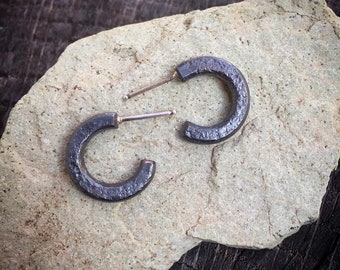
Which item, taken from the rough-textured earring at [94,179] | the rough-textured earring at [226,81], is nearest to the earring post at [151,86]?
the rough-textured earring at [226,81]

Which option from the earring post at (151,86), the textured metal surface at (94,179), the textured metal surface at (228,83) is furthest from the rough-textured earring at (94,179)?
the textured metal surface at (228,83)

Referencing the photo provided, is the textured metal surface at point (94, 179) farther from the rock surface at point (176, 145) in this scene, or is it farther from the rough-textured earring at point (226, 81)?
the rough-textured earring at point (226, 81)

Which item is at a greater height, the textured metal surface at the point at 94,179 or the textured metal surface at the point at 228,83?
the textured metal surface at the point at 228,83

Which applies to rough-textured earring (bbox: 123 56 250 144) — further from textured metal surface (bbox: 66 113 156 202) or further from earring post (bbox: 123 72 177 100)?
textured metal surface (bbox: 66 113 156 202)

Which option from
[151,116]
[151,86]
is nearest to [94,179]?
[151,116]

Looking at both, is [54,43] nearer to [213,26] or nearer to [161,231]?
[213,26]

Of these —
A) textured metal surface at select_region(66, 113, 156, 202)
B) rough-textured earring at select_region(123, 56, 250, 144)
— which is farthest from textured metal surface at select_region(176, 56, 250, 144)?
textured metal surface at select_region(66, 113, 156, 202)
